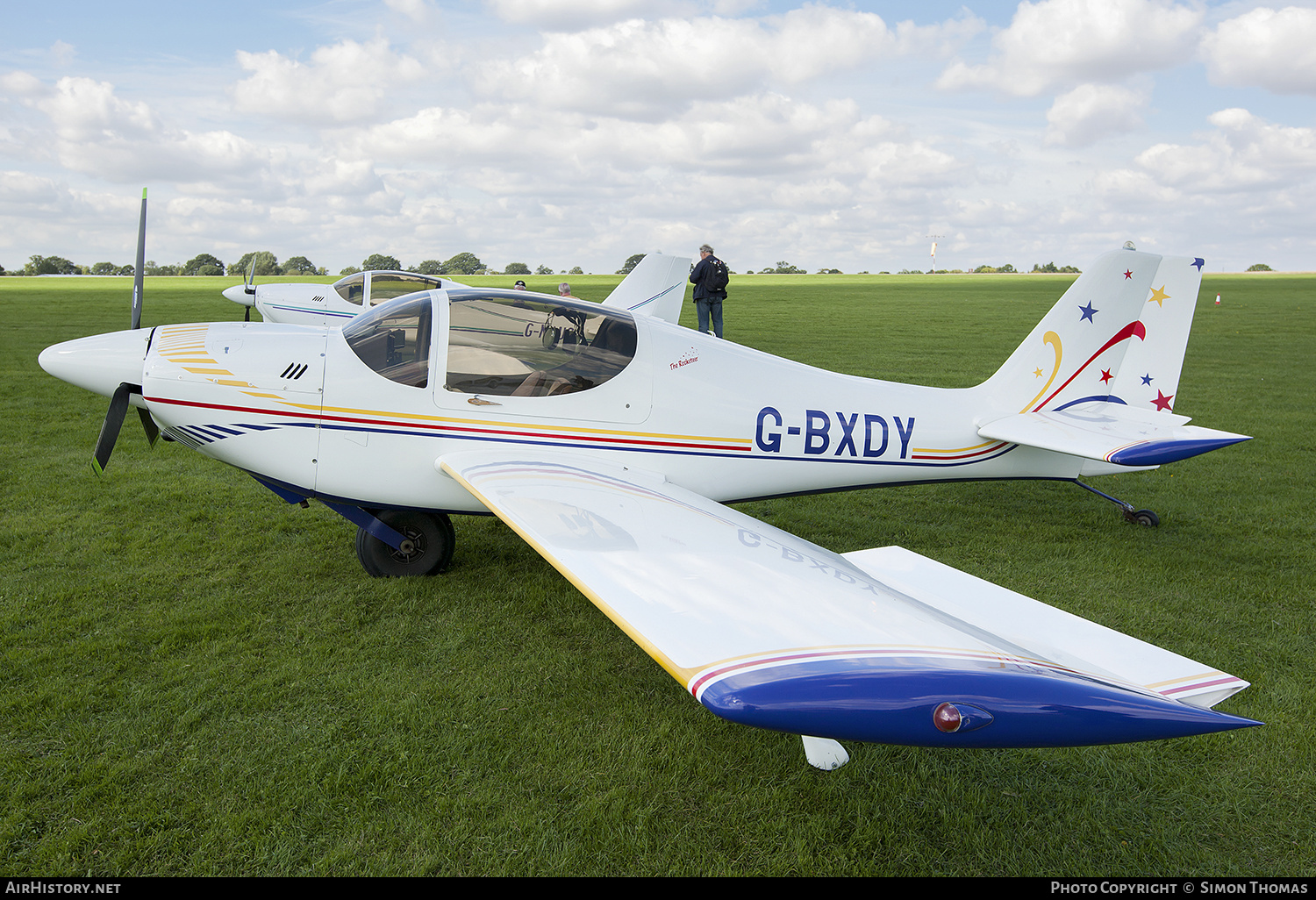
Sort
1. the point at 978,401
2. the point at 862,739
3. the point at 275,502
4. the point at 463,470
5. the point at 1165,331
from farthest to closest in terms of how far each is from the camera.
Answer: the point at 275,502, the point at 1165,331, the point at 978,401, the point at 463,470, the point at 862,739

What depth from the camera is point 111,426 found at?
423cm

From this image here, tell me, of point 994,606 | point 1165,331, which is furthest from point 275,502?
point 1165,331

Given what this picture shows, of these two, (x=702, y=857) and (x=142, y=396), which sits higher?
(x=142, y=396)

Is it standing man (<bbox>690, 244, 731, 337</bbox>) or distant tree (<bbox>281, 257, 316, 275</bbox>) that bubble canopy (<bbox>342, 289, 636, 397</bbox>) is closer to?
standing man (<bbox>690, 244, 731, 337</bbox>)

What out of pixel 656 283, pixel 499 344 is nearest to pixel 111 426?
pixel 499 344

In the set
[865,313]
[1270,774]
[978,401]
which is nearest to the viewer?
[1270,774]

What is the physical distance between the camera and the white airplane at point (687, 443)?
262cm

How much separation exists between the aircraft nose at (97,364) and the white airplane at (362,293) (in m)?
7.35

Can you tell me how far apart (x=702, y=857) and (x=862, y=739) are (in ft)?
3.21

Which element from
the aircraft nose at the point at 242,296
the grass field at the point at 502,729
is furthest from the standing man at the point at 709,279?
the grass field at the point at 502,729

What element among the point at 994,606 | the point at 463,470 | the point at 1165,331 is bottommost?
the point at 994,606

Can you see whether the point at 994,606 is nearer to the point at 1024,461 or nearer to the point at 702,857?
the point at 702,857

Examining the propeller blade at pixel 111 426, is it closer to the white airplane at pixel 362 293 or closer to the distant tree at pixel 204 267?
the white airplane at pixel 362 293
